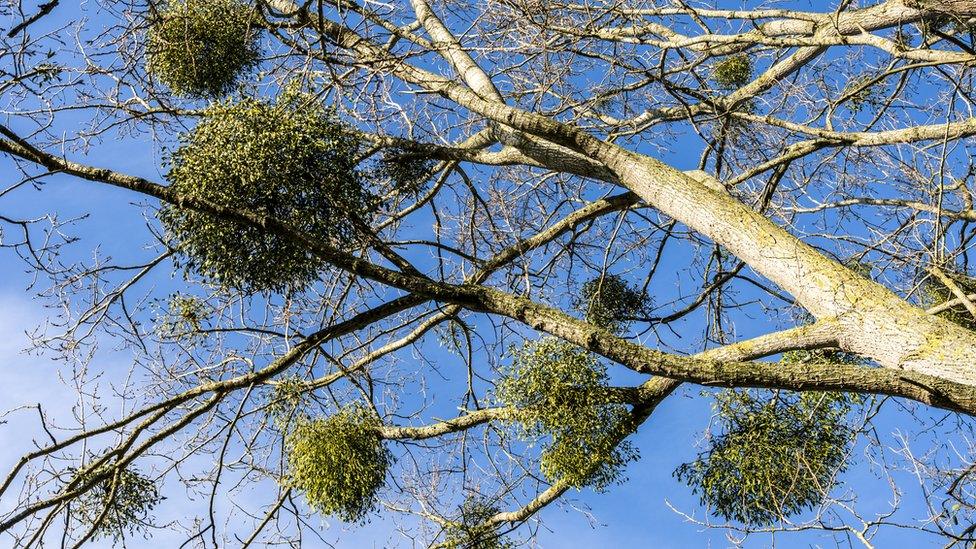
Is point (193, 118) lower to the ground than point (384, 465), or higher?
higher

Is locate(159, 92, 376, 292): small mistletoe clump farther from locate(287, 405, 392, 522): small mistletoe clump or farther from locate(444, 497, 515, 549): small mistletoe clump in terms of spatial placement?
locate(444, 497, 515, 549): small mistletoe clump

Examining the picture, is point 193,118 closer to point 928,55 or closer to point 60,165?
point 60,165

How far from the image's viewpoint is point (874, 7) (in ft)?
20.1

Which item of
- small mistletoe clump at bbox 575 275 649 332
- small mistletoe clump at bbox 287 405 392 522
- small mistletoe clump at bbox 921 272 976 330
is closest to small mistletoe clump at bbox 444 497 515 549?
small mistletoe clump at bbox 287 405 392 522

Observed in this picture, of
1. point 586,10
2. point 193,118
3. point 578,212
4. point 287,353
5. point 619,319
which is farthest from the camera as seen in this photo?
point 619,319

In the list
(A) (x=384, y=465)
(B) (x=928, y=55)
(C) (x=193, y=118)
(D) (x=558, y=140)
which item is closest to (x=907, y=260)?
(B) (x=928, y=55)

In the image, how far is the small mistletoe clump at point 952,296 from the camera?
6441 millimetres

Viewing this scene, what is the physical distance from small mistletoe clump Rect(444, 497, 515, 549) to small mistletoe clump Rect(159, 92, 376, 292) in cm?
218

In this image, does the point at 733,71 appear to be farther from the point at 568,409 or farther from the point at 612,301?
the point at 568,409

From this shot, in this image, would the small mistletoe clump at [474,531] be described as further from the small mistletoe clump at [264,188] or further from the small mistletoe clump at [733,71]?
the small mistletoe clump at [733,71]

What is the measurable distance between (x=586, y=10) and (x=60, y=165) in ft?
10.3

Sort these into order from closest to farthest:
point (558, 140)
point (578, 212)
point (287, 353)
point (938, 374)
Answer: point (938, 374), point (287, 353), point (558, 140), point (578, 212)

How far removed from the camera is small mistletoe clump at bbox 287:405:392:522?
5.67 m

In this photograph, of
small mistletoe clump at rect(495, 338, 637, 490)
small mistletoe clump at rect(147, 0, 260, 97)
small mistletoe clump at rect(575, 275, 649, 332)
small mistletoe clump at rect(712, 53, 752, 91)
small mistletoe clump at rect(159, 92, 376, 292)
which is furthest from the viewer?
small mistletoe clump at rect(712, 53, 752, 91)
